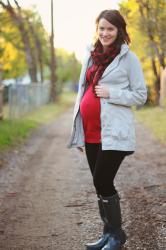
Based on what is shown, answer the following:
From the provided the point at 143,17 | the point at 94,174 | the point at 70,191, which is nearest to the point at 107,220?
the point at 94,174

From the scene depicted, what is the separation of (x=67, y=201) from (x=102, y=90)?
2.55 meters

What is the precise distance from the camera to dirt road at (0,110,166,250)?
4.73 meters

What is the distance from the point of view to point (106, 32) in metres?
4.07

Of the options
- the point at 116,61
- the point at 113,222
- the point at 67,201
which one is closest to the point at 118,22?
the point at 116,61

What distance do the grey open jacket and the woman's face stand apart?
113 millimetres

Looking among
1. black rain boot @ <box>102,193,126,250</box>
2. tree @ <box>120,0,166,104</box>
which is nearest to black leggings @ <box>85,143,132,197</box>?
black rain boot @ <box>102,193,126,250</box>

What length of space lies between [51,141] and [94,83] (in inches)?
354

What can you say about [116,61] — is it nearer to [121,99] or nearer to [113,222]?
[121,99]

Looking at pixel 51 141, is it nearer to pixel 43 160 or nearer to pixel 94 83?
pixel 43 160

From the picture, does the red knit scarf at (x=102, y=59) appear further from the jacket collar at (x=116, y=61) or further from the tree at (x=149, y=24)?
the tree at (x=149, y=24)

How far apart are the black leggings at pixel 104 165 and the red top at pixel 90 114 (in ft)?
0.25

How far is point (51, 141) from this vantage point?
42.8 feet

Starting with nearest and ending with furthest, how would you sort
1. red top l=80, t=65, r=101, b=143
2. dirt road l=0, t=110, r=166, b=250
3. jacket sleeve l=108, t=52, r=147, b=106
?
jacket sleeve l=108, t=52, r=147, b=106
red top l=80, t=65, r=101, b=143
dirt road l=0, t=110, r=166, b=250

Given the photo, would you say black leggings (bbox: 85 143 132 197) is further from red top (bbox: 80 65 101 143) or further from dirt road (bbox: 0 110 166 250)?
dirt road (bbox: 0 110 166 250)
